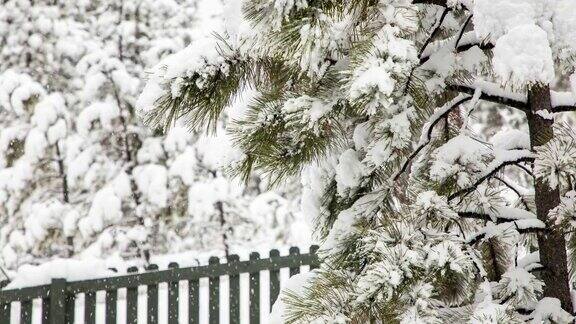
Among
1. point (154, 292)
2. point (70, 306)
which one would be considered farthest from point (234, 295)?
point (70, 306)

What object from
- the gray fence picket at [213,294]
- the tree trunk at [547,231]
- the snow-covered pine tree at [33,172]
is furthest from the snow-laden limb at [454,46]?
the snow-covered pine tree at [33,172]

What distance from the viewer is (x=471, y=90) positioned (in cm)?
195

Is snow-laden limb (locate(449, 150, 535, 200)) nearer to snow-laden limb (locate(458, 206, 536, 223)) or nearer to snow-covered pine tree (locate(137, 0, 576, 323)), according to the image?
snow-covered pine tree (locate(137, 0, 576, 323))

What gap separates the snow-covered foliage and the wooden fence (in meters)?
3.16

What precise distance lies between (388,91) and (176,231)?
311 inches

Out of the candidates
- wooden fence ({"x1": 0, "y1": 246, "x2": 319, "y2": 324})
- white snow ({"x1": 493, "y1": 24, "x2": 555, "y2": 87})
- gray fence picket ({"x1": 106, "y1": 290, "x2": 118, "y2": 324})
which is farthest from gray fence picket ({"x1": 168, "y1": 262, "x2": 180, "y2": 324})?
white snow ({"x1": 493, "y1": 24, "x2": 555, "y2": 87})

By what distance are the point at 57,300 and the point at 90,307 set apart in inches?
10.9

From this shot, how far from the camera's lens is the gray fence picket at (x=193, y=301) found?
4990mm

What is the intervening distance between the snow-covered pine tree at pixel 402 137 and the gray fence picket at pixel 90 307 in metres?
3.07

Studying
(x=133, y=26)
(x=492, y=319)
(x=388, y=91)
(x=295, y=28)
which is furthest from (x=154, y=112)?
(x=133, y=26)

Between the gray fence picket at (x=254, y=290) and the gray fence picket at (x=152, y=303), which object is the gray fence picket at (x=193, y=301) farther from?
the gray fence picket at (x=254, y=290)

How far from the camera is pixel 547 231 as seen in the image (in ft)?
6.05

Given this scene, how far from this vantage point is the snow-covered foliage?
27.7 feet

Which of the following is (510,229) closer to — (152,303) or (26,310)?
(152,303)
